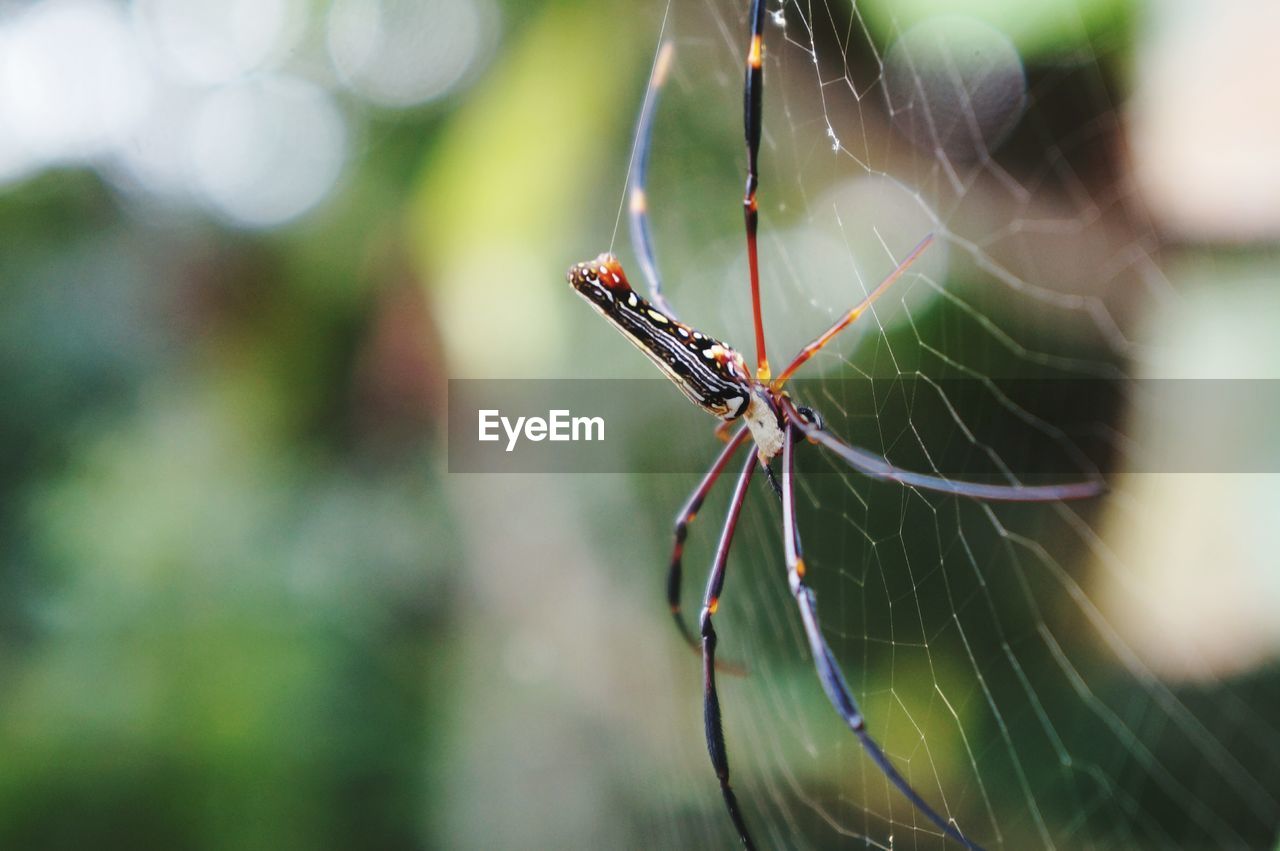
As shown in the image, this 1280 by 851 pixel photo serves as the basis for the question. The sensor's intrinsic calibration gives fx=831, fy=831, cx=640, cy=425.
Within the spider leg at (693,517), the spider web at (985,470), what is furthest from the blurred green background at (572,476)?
the spider leg at (693,517)

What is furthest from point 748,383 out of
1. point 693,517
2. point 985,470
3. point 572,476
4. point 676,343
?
point 572,476

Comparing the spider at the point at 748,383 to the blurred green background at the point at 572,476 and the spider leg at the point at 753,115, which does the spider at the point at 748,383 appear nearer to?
the spider leg at the point at 753,115

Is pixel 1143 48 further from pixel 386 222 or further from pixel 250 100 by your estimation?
pixel 250 100

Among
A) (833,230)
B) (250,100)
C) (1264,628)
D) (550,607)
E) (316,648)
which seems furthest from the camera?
(250,100)

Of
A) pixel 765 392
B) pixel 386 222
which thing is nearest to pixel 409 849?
pixel 386 222

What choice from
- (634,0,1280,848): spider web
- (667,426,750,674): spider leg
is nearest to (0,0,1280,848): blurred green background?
(634,0,1280,848): spider web

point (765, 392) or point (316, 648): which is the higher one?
point (765, 392)
